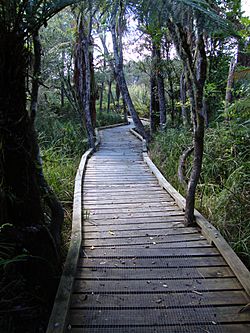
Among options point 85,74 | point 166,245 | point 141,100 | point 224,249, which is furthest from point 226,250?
point 141,100

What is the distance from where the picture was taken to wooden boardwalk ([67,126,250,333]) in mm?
1901

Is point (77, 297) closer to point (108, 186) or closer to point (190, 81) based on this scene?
point (190, 81)

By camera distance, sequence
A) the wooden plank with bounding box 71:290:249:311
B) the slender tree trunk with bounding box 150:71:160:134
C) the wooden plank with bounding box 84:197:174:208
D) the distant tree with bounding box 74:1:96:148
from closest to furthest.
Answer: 1. the wooden plank with bounding box 71:290:249:311
2. the wooden plank with bounding box 84:197:174:208
3. the distant tree with bounding box 74:1:96:148
4. the slender tree trunk with bounding box 150:71:160:134

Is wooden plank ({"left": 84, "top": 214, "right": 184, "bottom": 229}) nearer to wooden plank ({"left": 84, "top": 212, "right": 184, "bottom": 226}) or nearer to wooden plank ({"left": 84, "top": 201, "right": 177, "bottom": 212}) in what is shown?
wooden plank ({"left": 84, "top": 212, "right": 184, "bottom": 226})

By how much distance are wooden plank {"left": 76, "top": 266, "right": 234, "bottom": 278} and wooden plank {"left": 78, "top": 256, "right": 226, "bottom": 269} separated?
0.05 m

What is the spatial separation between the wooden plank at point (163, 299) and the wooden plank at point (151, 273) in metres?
0.24

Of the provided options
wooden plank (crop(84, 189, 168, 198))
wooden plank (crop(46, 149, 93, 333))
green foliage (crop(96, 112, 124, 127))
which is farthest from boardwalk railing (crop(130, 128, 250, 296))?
green foliage (crop(96, 112, 124, 127))

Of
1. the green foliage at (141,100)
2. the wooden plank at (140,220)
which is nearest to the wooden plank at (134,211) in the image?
the wooden plank at (140,220)

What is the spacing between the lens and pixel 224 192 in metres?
3.99

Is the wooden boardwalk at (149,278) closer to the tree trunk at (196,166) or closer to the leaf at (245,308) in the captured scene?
the leaf at (245,308)

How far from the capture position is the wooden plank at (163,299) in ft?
6.77

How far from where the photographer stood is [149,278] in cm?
241

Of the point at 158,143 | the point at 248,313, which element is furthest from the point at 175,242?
the point at 158,143

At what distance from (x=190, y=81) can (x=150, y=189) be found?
7.81 ft
